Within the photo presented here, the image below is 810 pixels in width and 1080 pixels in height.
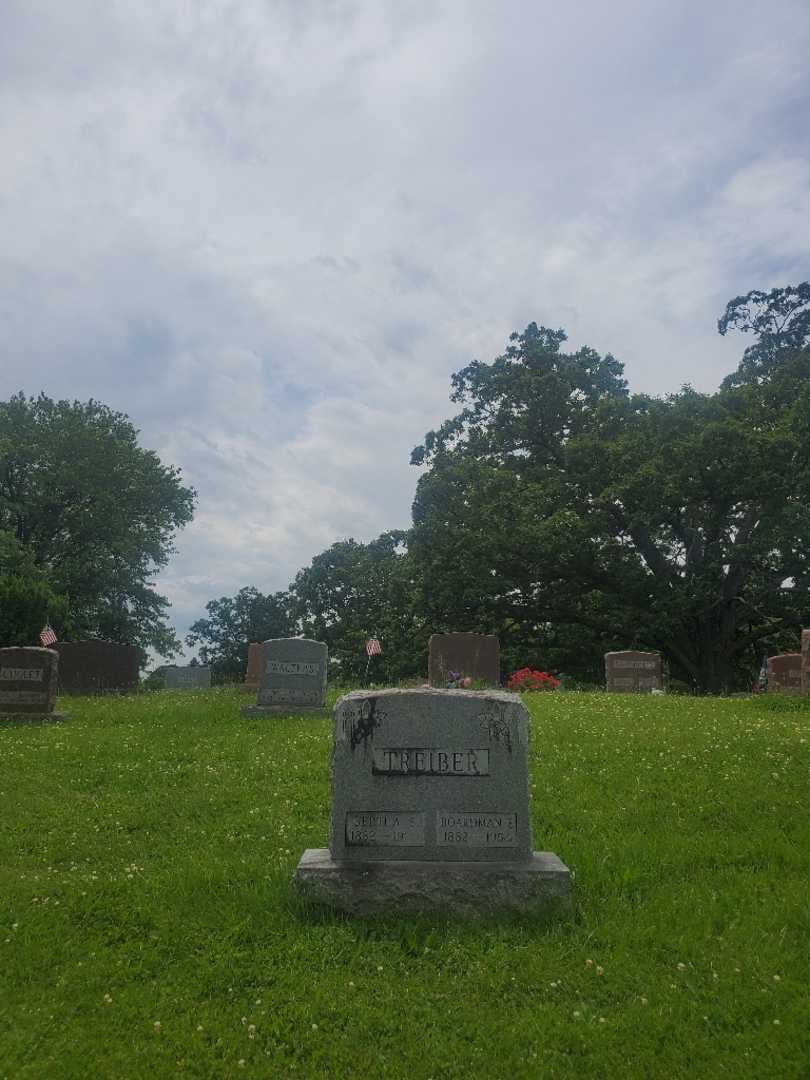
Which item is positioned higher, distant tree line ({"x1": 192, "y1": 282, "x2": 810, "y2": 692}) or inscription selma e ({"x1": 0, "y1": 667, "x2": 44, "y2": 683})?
distant tree line ({"x1": 192, "y1": 282, "x2": 810, "y2": 692})

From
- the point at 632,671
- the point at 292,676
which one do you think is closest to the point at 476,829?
the point at 292,676

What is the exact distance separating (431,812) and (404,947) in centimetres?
103

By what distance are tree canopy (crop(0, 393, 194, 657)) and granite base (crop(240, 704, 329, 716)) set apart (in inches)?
1042

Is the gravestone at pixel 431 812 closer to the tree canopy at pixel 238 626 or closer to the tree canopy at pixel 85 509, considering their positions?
the tree canopy at pixel 85 509

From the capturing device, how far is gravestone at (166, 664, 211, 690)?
112 ft

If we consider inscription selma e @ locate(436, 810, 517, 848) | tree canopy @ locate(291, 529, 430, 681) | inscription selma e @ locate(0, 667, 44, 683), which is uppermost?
tree canopy @ locate(291, 529, 430, 681)

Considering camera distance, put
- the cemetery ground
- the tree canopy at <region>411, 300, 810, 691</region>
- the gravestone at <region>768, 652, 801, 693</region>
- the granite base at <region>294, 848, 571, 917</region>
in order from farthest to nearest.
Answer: the tree canopy at <region>411, 300, 810, 691</region>
the gravestone at <region>768, 652, 801, 693</region>
the granite base at <region>294, 848, 571, 917</region>
the cemetery ground

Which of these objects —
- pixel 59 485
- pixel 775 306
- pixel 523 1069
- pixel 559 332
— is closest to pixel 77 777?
pixel 523 1069

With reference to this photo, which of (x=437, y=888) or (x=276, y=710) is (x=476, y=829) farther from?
(x=276, y=710)

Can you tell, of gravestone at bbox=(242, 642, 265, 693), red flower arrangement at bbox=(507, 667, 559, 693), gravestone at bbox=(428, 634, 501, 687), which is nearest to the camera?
red flower arrangement at bbox=(507, 667, 559, 693)

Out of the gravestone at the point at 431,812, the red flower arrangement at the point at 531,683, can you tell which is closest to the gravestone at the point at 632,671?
the red flower arrangement at the point at 531,683

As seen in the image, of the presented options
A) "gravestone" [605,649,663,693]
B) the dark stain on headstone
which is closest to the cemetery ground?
the dark stain on headstone

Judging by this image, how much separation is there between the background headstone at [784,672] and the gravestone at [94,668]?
17.3 metres

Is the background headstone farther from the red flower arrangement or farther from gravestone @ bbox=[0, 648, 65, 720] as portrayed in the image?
gravestone @ bbox=[0, 648, 65, 720]
